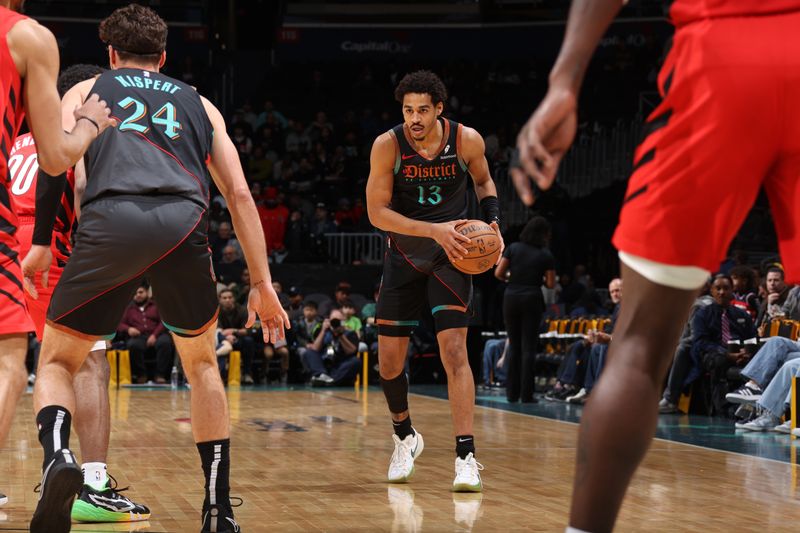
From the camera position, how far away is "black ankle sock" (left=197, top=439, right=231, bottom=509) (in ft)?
12.9

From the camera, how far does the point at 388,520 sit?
14.8ft

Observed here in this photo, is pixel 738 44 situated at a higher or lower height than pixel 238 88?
lower

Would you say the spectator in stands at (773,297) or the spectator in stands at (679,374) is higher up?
the spectator in stands at (773,297)

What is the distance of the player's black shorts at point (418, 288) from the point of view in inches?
230

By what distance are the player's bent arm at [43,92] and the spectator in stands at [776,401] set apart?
6.37m

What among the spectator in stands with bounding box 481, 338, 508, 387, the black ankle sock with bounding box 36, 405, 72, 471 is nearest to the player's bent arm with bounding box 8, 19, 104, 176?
the black ankle sock with bounding box 36, 405, 72, 471

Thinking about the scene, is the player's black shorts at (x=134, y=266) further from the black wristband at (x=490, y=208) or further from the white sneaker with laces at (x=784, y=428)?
the white sneaker with laces at (x=784, y=428)

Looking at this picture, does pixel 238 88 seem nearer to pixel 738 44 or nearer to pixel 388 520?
pixel 388 520

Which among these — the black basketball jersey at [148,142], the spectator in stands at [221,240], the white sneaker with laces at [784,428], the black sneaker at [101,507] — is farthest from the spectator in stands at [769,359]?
the spectator in stands at [221,240]

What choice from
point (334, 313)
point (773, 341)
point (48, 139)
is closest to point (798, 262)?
point (48, 139)

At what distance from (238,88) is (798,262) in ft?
76.4

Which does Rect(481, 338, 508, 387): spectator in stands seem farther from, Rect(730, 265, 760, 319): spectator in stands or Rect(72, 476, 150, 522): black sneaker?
Rect(72, 476, 150, 522): black sneaker

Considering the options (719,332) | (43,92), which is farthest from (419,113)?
(719,332)

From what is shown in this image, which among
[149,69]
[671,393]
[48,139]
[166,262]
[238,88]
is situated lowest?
[671,393]
